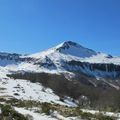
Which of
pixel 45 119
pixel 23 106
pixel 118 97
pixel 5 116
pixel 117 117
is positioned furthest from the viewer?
pixel 118 97

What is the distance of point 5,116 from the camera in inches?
949

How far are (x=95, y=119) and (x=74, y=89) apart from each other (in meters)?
131

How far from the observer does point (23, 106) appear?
33969 mm

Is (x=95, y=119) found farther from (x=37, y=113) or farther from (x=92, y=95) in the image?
(x=92, y=95)

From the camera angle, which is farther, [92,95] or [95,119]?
[92,95]

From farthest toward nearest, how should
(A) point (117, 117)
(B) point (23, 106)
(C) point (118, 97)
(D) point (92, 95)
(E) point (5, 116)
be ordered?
(D) point (92, 95) → (C) point (118, 97) → (B) point (23, 106) → (A) point (117, 117) → (E) point (5, 116)

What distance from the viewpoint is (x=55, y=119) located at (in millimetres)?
26656

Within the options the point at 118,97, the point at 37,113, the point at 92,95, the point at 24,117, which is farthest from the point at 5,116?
the point at 92,95

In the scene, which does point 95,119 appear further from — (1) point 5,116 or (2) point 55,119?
(1) point 5,116

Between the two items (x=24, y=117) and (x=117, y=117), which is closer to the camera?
(x=24, y=117)

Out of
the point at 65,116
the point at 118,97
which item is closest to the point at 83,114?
A: the point at 65,116

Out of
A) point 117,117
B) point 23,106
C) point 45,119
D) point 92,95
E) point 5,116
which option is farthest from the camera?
point 92,95

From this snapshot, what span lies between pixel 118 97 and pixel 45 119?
109225 mm

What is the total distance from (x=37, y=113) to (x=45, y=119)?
3.04 metres
